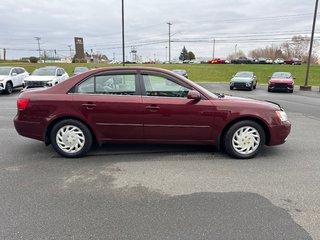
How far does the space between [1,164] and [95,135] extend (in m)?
1.56

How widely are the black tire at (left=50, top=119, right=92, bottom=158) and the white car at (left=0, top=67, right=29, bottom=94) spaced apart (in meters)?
12.2

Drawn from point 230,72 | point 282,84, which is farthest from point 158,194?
point 230,72

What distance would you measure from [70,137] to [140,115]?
1.27m

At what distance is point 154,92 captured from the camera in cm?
446

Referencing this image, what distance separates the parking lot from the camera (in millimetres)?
2617

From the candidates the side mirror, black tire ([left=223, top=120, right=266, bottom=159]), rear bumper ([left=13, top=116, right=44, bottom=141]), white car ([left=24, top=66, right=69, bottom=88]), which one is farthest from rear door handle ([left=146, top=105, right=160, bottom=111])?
white car ([left=24, top=66, right=69, bottom=88])

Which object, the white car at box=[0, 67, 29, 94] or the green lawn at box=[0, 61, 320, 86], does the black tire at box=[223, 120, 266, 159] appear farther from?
the green lawn at box=[0, 61, 320, 86]

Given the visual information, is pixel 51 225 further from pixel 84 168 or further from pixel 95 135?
pixel 95 135

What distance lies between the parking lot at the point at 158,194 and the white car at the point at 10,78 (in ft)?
37.2

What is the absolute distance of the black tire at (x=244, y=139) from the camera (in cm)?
450

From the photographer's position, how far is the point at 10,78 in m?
15.2

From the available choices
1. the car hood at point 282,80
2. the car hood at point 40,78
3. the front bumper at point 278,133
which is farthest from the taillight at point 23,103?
the car hood at point 282,80

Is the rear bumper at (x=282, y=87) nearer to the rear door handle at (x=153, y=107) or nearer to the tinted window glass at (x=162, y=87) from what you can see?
the tinted window glass at (x=162, y=87)

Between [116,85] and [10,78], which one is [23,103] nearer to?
[116,85]
